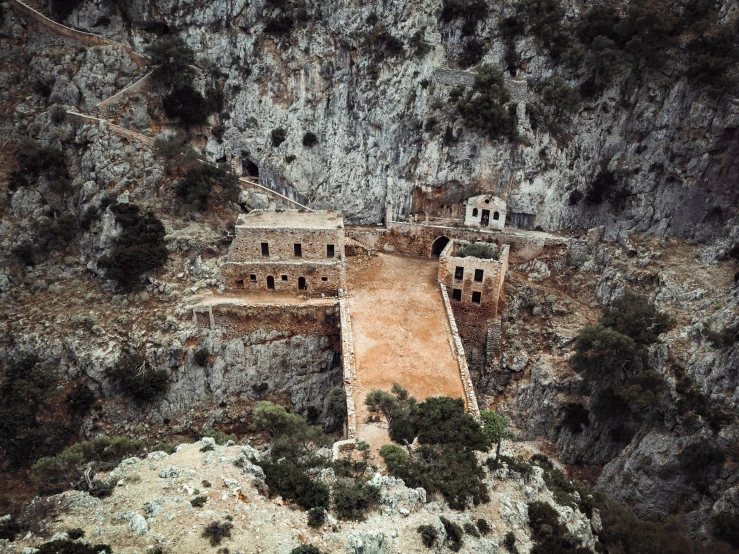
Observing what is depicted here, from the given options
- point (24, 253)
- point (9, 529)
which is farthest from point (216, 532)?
point (24, 253)

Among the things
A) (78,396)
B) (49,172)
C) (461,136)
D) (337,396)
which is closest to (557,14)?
(461,136)

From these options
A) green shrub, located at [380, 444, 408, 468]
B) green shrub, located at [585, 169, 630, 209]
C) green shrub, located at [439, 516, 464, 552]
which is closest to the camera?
green shrub, located at [439, 516, 464, 552]

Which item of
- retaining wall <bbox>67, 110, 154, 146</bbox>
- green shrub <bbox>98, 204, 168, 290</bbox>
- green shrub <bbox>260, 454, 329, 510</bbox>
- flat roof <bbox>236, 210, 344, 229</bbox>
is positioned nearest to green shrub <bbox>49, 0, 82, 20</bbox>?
retaining wall <bbox>67, 110, 154, 146</bbox>

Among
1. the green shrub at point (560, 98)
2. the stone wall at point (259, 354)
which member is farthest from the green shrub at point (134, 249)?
the green shrub at point (560, 98)

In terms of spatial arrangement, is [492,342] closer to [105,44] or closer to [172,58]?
[172,58]

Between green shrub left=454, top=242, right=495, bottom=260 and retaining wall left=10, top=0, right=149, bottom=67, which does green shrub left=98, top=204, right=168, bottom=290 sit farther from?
green shrub left=454, top=242, right=495, bottom=260

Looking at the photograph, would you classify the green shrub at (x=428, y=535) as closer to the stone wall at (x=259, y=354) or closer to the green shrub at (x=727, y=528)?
the green shrub at (x=727, y=528)

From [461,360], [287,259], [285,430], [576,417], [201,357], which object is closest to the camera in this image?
[285,430]
